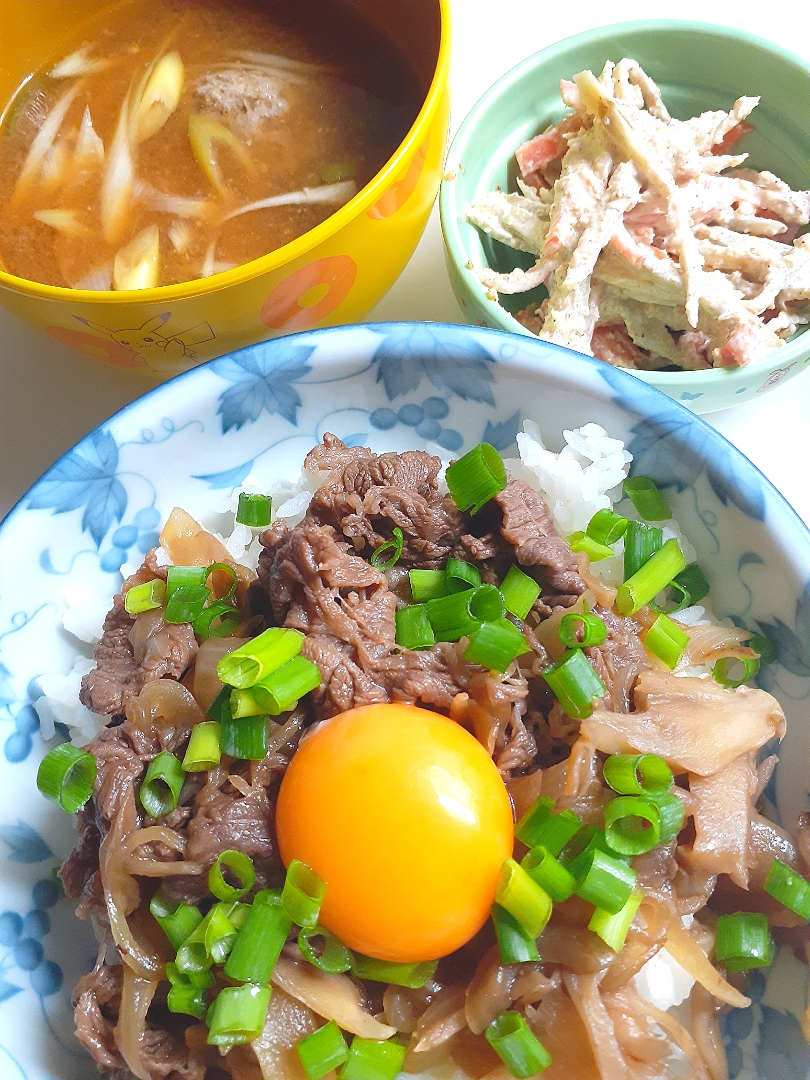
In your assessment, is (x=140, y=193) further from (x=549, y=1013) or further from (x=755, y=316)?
(x=549, y=1013)

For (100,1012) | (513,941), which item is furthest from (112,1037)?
(513,941)

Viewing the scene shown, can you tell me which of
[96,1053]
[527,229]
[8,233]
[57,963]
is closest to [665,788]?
[96,1053]

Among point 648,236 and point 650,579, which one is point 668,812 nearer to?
point 650,579

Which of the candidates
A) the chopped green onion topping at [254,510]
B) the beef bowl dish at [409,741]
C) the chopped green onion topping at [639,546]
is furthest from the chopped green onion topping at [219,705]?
the chopped green onion topping at [639,546]

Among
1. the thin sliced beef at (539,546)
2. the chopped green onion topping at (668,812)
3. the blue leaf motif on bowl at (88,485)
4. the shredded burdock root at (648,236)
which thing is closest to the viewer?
the chopped green onion topping at (668,812)

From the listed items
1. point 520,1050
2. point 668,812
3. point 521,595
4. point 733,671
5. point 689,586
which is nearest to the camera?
point 520,1050

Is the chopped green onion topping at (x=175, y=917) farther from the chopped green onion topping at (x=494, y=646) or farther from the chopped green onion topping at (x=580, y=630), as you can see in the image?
the chopped green onion topping at (x=580, y=630)
